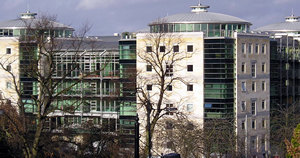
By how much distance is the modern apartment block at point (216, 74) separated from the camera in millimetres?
70125

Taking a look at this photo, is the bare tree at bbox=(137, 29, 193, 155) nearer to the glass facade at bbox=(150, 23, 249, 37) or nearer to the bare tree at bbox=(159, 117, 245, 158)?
the glass facade at bbox=(150, 23, 249, 37)

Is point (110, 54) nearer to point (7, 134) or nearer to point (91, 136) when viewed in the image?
point (91, 136)

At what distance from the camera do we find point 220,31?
72.3 metres

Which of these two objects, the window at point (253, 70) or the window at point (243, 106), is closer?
the window at point (243, 106)

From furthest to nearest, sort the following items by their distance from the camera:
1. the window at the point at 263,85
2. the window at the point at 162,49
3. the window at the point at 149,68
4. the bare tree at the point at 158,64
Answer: the window at the point at 263,85
the window at the point at 149,68
the window at the point at 162,49
the bare tree at the point at 158,64

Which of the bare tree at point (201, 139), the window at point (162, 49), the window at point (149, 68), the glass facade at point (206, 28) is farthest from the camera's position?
the glass facade at point (206, 28)

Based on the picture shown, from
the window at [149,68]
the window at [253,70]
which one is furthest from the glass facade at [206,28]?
the window at [253,70]

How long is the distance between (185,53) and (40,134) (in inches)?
1173

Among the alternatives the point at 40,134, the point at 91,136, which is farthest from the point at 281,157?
the point at 40,134

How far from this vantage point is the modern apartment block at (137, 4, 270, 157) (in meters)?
70.1

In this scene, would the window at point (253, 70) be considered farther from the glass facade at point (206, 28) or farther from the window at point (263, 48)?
the glass facade at point (206, 28)

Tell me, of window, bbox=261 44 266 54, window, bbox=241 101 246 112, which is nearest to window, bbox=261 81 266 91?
window, bbox=261 44 266 54

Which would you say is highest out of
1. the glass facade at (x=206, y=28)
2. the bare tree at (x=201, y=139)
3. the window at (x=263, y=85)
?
the glass facade at (x=206, y=28)

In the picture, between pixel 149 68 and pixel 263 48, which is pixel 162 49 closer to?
pixel 149 68
